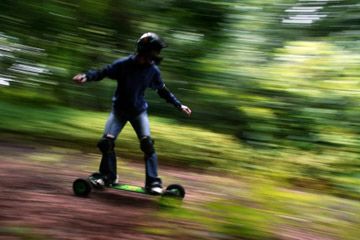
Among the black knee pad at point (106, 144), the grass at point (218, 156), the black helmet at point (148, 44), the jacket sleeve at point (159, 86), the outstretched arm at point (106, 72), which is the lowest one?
the grass at point (218, 156)

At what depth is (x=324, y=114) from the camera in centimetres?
996

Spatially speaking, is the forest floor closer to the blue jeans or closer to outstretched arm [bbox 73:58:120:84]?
the blue jeans

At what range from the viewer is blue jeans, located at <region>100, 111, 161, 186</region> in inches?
202

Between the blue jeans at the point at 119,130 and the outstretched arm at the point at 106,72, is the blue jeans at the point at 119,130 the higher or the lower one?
the lower one

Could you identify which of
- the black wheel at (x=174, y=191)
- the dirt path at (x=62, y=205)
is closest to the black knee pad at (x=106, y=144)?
the dirt path at (x=62, y=205)

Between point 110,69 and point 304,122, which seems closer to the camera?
point 110,69

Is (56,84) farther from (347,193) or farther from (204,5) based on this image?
(347,193)

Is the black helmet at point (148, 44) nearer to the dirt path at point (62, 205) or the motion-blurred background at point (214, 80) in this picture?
the dirt path at point (62, 205)

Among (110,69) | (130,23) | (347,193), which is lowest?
(347,193)

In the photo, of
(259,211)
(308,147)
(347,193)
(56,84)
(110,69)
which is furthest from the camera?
(56,84)

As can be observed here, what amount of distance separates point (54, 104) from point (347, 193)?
6014 millimetres

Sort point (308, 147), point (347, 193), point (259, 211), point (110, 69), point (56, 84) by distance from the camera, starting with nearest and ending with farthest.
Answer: point (259, 211), point (110, 69), point (347, 193), point (308, 147), point (56, 84)

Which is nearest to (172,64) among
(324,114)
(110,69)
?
(324,114)

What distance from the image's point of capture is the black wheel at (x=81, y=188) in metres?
5.21
